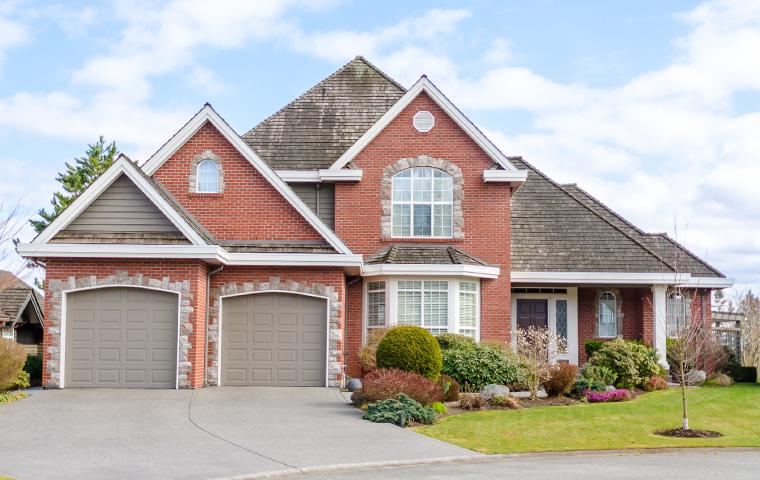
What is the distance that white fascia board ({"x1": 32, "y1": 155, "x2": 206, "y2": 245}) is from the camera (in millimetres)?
20031

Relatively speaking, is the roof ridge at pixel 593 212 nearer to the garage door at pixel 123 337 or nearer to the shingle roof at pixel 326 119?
the shingle roof at pixel 326 119

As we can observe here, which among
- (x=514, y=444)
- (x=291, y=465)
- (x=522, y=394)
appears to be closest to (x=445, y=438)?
(x=514, y=444)

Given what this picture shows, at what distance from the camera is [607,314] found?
27469 mm

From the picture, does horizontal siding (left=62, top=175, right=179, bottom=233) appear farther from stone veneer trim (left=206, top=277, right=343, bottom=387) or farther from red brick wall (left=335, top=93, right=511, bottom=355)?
red brick wall (left=335, top=93, right=511, bottom=355)

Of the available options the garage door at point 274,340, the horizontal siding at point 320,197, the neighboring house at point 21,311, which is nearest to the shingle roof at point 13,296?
the neighboring house at point 21,311

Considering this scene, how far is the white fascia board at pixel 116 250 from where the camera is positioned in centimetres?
1981

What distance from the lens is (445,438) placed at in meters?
15.1

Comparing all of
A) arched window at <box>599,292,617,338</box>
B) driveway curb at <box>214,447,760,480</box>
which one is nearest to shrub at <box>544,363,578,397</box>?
driveway curb at <box>214,447,760,480</box>

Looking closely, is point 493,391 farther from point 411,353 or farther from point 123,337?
point 123,337

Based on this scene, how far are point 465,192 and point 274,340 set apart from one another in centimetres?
669

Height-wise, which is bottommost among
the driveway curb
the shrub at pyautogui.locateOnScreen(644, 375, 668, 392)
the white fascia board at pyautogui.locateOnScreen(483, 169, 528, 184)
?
the driveway curb

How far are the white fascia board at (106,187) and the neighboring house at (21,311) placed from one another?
15910 mm

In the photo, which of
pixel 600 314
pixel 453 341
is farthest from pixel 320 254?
pixel 600 314

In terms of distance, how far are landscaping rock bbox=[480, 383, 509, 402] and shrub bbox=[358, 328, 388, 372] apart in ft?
9.37
